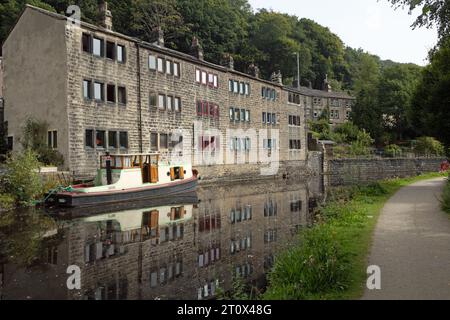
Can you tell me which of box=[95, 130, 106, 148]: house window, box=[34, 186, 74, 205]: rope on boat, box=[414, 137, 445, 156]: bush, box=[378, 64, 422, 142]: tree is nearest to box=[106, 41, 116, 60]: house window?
box=[95, 130, 106, 148]: house window

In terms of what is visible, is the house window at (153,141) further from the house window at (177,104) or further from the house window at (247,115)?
the house window at (247,115)

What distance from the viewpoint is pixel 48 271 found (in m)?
8.73

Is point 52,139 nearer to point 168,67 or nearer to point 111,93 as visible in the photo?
point 111,93

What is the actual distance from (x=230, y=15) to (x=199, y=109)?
5155cm

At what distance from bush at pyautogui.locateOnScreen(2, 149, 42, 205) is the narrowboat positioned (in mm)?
888

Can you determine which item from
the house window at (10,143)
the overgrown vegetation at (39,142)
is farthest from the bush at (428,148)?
the house window at (10,143)

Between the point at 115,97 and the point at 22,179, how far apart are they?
30.2ft

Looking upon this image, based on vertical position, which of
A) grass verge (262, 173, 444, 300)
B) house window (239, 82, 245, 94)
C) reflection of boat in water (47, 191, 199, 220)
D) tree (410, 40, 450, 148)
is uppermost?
house window (239, 82, 245, 94)

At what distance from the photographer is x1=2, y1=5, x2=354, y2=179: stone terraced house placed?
23906mm

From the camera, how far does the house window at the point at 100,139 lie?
25.0m

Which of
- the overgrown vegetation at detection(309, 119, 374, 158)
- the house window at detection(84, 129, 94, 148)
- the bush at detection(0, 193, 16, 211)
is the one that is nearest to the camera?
the bush at detection(0, 193, 16, 211)

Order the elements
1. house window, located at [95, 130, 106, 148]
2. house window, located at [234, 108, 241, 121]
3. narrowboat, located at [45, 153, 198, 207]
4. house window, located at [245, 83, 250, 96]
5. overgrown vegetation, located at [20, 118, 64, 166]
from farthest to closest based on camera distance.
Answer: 1. house window, located at [245, 83, 250, 96]
2. house window, located at [234, 108, 241, 121]
3. house window, located at [95, 130, 106, 148]
4. overgrown vegetation, located at [20, 118, 64, 166]
5. narrowboat, located at [45, 153, 198, 207]

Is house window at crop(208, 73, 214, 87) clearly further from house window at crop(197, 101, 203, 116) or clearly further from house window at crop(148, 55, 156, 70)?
house window at crop(148, 55, 156, 70)
